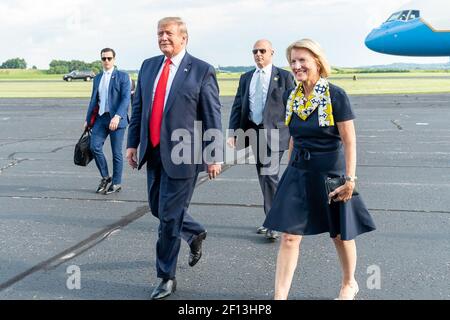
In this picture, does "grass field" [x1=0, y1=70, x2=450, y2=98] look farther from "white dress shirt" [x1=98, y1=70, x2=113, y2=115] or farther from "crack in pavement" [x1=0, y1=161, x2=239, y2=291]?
"crack in pavement" [x1=0, y1=161, x2=239, y2=291]

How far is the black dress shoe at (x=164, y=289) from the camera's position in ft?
13.5

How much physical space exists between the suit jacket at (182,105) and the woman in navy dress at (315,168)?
683mm

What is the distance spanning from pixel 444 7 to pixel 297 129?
30136mm

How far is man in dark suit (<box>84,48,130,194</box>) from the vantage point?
308 inches

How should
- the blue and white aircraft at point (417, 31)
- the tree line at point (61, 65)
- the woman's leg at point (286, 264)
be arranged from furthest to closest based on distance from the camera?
the tree line at point (61, 65) → the blue and white aircraft at point (417, 31) → the woman's leg at point (286, 264)

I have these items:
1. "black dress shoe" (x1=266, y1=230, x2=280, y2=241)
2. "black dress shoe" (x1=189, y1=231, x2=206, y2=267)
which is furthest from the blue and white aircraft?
"black dress shoe" (x1=189, y1=231, x2=206, y2=267)

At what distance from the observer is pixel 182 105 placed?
4.23 meters

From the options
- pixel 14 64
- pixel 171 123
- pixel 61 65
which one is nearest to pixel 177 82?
pixel 171 123

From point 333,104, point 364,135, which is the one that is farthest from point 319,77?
point 364,135

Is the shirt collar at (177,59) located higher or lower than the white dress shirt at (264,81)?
higher

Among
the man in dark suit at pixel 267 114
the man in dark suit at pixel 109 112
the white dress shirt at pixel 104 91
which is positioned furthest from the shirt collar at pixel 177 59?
the white dress shirt at pixel 104 91

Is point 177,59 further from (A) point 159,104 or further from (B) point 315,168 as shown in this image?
(B) point 315,168

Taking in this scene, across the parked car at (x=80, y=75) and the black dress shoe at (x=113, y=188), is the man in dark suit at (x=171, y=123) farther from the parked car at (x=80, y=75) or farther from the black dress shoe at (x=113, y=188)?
the parked car at (x=80, y=75)
